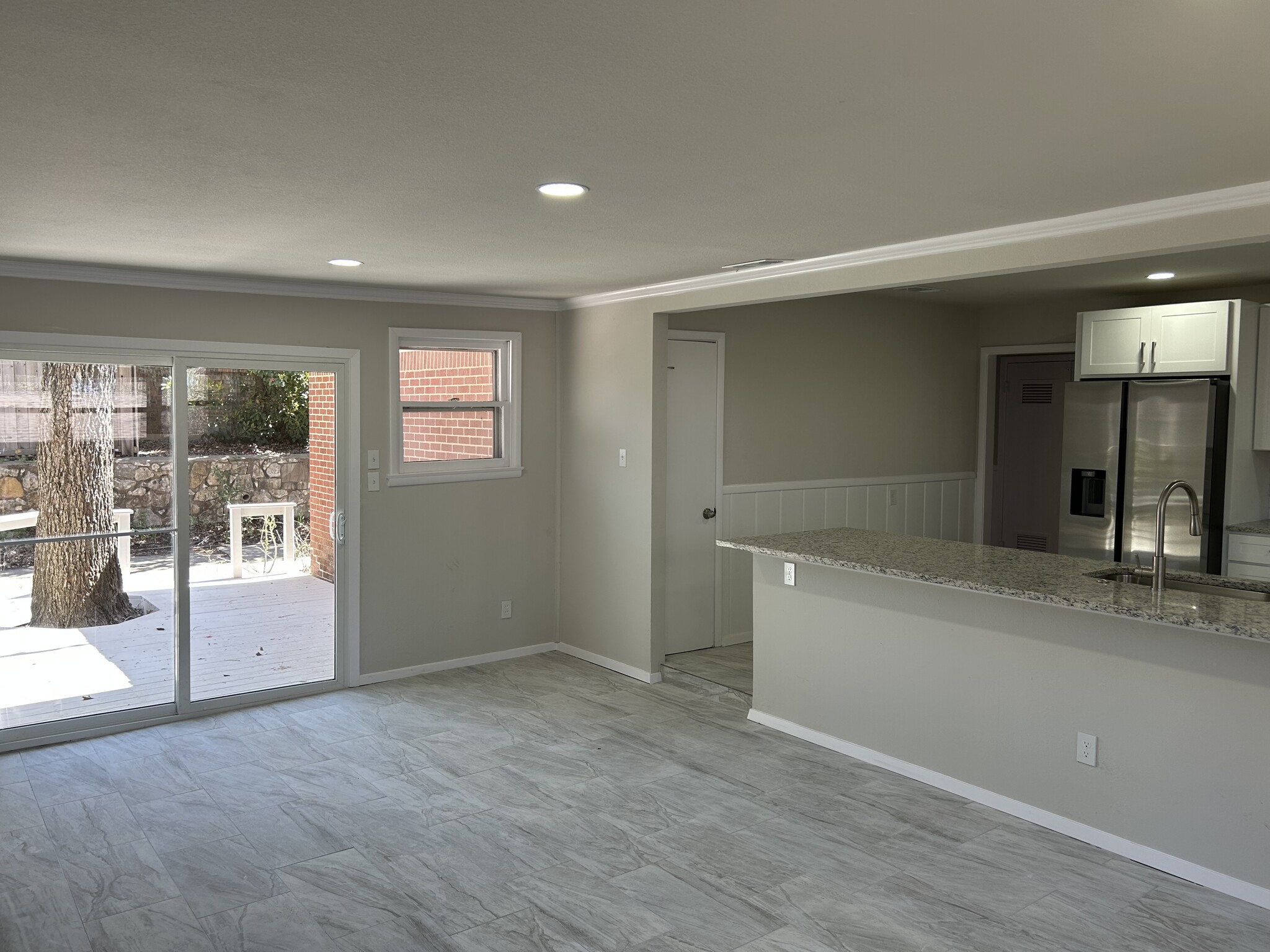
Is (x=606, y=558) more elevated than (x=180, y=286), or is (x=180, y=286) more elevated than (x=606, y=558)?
(x=180, y=286)

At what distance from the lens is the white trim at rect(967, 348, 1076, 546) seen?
7.36 m

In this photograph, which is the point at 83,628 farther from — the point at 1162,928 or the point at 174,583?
the point at 1162,928

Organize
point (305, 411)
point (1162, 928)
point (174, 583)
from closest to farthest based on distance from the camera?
point (1162, 928) < point (174, 583) < point (305, 411)

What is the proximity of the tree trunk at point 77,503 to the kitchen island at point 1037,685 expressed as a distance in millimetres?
3142

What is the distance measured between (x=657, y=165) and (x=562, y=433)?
3.73 m

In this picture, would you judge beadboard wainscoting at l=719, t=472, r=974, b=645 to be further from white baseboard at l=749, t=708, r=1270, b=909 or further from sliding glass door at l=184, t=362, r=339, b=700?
sliding glass door at l=184, t=362, r=339, b=700

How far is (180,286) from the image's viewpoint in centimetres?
490

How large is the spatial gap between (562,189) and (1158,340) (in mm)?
4086

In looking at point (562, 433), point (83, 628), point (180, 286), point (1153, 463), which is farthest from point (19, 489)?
point (1153, 463)

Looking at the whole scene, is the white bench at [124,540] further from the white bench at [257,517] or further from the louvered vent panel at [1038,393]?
the louvered vent panel at [1038,393]

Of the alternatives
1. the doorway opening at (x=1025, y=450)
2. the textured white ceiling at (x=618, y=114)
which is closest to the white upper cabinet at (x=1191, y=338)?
the doorway opening at (x=1025, y=450)

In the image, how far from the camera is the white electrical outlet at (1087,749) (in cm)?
350

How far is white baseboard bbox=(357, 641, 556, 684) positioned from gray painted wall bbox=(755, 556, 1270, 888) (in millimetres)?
1936

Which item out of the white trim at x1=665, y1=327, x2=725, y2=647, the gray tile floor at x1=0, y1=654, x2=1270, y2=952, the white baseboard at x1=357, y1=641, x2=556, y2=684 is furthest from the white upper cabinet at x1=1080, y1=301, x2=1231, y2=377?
the white baseboard at x1=357, y1=641, x2=556, y2=684
